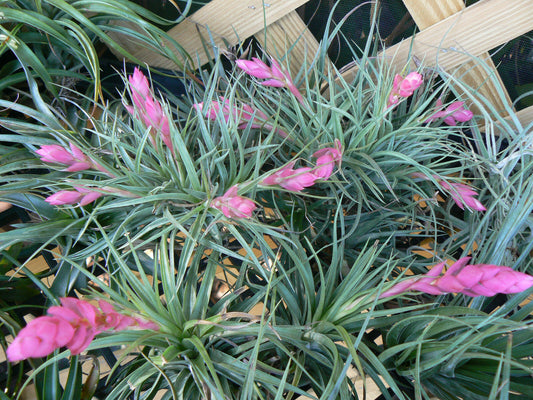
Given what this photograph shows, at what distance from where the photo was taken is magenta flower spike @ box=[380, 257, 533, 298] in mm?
381

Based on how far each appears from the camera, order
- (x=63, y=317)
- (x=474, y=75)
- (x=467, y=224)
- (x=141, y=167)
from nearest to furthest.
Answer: (x=63, y=317) < (x=141, y=167) < (x=467, y=224) < (x=474, y=75)

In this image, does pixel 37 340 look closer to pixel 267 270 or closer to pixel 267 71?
pixel 267 270

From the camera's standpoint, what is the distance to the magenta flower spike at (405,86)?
0.57 m

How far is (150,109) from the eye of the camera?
569mm

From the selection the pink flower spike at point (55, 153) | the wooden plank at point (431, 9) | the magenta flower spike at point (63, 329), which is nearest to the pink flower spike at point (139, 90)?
the pink flower spike at point (55, 153)

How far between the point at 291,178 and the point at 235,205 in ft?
0.30

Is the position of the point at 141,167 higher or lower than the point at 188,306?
higher

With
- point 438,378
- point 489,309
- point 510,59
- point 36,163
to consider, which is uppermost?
point 36,163

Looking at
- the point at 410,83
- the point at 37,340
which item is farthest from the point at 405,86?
the point at 37,340

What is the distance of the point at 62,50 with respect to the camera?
2.66ft

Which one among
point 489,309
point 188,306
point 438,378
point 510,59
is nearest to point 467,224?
point 489,309

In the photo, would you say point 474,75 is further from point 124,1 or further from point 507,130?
point 124,1

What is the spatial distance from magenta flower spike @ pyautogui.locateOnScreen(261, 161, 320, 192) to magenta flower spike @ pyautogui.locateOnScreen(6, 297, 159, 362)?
9.9 inches

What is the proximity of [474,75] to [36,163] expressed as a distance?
0.93 metres
